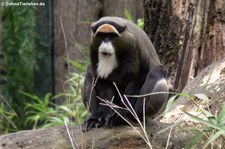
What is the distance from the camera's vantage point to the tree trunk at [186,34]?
5.94 meters

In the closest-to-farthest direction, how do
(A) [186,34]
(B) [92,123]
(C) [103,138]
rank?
(C) [103,138] < (B) [92,123] < (A) [186,34]

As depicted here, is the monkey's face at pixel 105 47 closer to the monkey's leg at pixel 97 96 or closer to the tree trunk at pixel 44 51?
the monkey's leg at pixel 97 96

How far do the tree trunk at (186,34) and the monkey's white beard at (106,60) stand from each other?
4.84ft

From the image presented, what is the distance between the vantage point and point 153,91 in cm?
464

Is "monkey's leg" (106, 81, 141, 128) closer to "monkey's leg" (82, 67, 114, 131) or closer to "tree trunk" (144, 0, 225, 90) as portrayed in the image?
"monkey's leg" (82, 67, 114, 131)

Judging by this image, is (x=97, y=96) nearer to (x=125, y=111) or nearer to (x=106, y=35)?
(x=125, y=111)

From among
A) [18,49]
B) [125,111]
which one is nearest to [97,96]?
[125,111]

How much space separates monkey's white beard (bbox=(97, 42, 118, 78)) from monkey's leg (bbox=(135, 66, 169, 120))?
0.91ft

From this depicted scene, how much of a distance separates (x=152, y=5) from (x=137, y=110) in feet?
5.54

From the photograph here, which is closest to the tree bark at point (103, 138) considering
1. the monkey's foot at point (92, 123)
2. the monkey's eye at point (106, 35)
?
the monkey's foot at point (92, 123)

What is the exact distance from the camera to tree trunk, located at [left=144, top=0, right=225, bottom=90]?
5941 mm

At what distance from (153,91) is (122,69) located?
29 cm

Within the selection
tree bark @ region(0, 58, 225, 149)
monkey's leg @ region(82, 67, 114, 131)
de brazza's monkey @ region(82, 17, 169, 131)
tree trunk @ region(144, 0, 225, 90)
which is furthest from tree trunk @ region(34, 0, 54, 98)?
tree bark @ region(0, 58, 225, 149)

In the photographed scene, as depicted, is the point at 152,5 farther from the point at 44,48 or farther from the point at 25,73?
the point at 25,73
